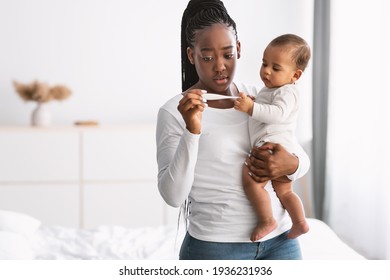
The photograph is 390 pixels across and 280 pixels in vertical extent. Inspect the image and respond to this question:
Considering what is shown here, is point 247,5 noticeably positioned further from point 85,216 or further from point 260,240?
point 85,216

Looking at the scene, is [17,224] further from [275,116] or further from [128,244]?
[275,116]

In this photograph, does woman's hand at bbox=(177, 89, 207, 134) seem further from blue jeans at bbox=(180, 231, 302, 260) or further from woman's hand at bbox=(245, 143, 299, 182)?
blue jeans at bbox=(180, 231, 302, 260)

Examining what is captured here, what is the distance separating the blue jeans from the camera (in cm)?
92

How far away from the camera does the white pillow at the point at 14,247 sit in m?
1.48

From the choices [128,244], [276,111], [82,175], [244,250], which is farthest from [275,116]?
[82,175]

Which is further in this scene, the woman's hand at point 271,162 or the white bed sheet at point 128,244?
the white bed sheet at point 128,244

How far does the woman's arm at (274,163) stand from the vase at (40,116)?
1.75 metres

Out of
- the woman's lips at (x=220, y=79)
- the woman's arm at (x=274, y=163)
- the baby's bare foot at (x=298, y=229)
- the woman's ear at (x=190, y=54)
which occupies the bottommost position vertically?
the baby's bare foot at (x=298, y=229)

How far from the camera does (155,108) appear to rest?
238 cm

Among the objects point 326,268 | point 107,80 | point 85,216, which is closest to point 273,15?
point 326,268

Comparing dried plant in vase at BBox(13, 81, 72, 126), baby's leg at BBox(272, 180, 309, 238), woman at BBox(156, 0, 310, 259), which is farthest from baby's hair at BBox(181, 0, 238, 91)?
dried plant in vase at BBox(13, 81, 72, 126)

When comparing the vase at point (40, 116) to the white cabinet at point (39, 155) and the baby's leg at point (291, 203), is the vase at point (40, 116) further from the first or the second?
the baby's leg at point (291, 203)

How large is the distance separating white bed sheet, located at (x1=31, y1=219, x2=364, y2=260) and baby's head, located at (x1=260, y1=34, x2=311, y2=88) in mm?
810

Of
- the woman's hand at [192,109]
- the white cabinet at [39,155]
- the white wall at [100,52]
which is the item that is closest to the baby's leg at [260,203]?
the woman's hand at [192,109]
